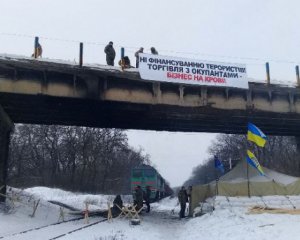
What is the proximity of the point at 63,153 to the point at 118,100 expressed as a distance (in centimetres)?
4593

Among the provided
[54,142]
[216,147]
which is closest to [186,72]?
[54,142]

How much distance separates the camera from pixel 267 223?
656 inches

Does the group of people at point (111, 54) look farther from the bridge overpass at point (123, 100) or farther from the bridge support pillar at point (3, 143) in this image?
the bridge support pillar at point (3, 143)

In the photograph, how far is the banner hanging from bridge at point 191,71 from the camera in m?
24.3

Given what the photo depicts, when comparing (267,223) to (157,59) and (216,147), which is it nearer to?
(157,59)

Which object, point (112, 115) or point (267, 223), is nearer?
point (267, 223)

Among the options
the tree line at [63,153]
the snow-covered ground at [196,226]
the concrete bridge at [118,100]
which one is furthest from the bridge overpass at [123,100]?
the tree line at [63,153]

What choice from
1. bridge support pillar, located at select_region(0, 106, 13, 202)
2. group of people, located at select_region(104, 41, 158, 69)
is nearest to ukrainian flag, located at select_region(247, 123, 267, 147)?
group of people, located at select_region(104, 41, 158, 69)

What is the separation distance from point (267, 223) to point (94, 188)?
5340cm

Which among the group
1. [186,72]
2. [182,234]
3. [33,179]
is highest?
[186,72]

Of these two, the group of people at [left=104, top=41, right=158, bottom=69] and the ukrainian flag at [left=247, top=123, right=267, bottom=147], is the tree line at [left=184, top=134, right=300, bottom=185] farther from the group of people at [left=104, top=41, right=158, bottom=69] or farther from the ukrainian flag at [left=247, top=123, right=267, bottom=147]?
the group of people at [left=104, top=41, right=158, bottom=69]

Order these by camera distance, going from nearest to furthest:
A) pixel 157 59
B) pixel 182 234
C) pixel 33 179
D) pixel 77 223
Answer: pixel 182 234 < pixel 77 223 < pixel 157 59 < pixel 33 179

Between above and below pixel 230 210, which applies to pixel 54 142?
above

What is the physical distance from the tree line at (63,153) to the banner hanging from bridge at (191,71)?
42.2m
